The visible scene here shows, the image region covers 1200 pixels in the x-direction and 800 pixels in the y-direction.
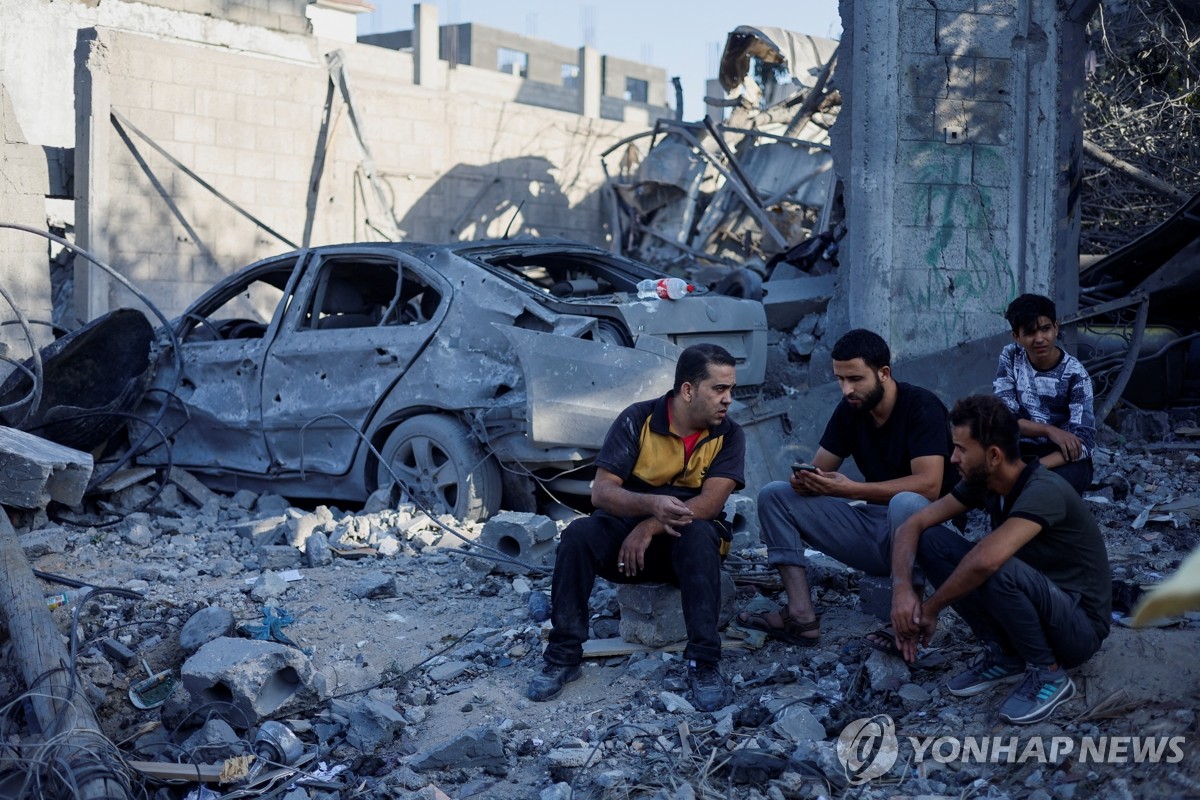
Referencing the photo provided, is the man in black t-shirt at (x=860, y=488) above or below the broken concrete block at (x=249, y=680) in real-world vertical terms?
above

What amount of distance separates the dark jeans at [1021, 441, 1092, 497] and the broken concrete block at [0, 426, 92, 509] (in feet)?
15.6

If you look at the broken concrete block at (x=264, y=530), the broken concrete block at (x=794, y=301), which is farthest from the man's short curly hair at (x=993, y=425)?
the broken concrete block at (x=794, y=301)

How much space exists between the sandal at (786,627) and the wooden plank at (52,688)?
233cm

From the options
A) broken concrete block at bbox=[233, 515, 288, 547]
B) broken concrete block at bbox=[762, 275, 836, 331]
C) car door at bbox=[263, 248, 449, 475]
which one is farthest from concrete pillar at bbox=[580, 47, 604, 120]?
broken concrete block at bbox=[233, 515, 288, 547]

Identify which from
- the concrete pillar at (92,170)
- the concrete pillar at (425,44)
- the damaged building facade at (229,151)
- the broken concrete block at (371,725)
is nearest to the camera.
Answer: the broken concrete block at (371,725)

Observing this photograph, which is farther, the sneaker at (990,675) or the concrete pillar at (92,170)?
the concrete pillar at (92,170)

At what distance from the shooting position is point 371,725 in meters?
3.96

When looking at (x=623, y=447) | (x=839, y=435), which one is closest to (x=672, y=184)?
(x=839, y=435)

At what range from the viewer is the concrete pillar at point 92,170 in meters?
10.9

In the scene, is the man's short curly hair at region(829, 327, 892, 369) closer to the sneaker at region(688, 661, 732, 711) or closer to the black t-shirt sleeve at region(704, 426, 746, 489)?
the black t-shirt sleeve at region(704, 426, 746, 489)

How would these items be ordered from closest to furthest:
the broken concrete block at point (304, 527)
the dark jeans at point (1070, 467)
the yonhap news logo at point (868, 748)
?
the yonhap news logo at point (868, 748) → the dark jeans at point (1070, 467) → the broken concrete block at point (304, 527)

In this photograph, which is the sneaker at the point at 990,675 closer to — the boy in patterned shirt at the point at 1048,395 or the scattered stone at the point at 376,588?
the boy in patterned shirt at the point at 1048,395

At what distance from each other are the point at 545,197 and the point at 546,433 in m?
10.3

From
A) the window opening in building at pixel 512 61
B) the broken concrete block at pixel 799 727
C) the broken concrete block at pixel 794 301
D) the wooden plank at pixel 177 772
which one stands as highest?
the window opening in building at pixel 512 61
